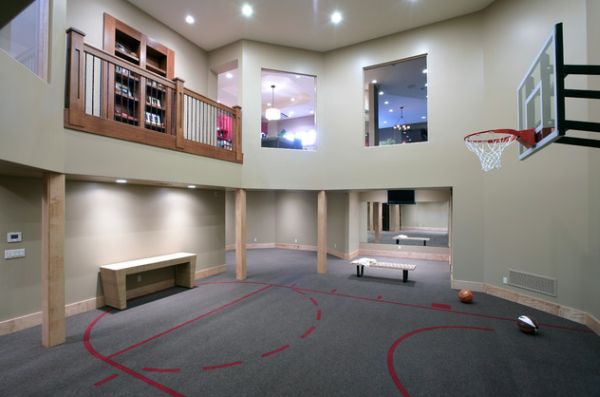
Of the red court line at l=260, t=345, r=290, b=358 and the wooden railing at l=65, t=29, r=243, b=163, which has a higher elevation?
the wooden railing at l=65, t=29, r=243, b=163

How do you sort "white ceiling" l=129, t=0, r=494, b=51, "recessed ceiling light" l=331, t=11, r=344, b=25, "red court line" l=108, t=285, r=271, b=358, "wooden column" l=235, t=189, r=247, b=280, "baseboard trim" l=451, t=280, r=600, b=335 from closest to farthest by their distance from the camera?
"red court line" l=108, t=285, r=271, b=358, "baseboard trim" l=451, t=280, r=600, b=335, "white ceiling" l=129, t=0, r=494, b=51, "recessed ceiling light" l=331, t=11, r=344, b=25, "wooden column" l=235, t=189, r=247, b=280

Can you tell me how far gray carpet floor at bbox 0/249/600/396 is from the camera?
3137 mm

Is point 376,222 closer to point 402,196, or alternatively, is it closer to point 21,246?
point 402,196

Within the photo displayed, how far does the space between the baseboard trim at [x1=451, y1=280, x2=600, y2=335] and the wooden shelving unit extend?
292 inches

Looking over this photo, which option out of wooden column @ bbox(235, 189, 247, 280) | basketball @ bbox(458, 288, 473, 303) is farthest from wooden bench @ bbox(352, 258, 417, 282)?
wooden column @ bbox(235, 189, 247, 280)

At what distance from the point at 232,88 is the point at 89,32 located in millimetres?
5651

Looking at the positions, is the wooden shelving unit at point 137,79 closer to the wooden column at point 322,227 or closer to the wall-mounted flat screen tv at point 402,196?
the wooden column at point 322,227

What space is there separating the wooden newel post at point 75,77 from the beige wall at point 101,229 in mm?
1518

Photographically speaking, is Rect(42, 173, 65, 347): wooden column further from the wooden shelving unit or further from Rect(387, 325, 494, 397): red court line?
Rect(387, 325, 494, 397): red court line

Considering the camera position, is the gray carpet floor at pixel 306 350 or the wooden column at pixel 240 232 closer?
the gray carpet floor at pixel 306 350

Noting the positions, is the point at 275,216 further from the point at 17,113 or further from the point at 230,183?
the point at 17,113

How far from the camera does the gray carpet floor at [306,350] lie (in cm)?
314

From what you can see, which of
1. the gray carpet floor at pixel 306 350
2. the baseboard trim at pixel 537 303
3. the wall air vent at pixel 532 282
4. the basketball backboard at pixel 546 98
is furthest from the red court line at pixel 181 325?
the basketball backboard at pixel 546 98

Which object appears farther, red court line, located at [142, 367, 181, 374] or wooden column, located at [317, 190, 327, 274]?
wooden column, located at [317, 190, 327, 274]
